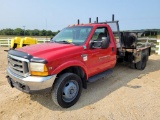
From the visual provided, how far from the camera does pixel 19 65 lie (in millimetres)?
3764

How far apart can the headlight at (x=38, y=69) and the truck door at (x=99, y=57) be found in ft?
4.61

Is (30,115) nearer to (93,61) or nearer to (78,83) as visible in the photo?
(78,83)

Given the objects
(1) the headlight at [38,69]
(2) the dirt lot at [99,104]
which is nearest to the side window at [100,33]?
(2) the dirt lot at [99,104]

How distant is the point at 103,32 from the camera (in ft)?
17.2

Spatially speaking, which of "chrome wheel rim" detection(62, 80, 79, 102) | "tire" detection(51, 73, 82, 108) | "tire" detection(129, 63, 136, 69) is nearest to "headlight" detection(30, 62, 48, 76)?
"tire" detection(51, 73, 82, 108)

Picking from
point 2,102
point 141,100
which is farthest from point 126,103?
point 2,102

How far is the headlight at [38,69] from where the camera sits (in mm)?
3461

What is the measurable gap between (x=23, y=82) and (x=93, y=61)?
6.43 ft

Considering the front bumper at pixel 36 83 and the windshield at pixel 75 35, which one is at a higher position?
the windshield at pixel 75 35

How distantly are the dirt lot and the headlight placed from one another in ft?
3.28

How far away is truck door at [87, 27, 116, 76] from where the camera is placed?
457 cm

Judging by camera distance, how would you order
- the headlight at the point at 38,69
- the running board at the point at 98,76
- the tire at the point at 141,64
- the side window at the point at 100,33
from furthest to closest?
the tire at the point at 141,64
the side window at the point at 100,33
the running board at the point at 98,76
the headlight at the point at 38,69

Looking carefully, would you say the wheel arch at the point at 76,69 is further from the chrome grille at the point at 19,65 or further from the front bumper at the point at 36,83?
the chrome grille at the point at 19,65

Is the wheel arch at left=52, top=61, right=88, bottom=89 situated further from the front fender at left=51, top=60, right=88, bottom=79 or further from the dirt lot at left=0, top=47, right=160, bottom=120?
the dirt lot at left=0, top=47, right=160, bottom=120
